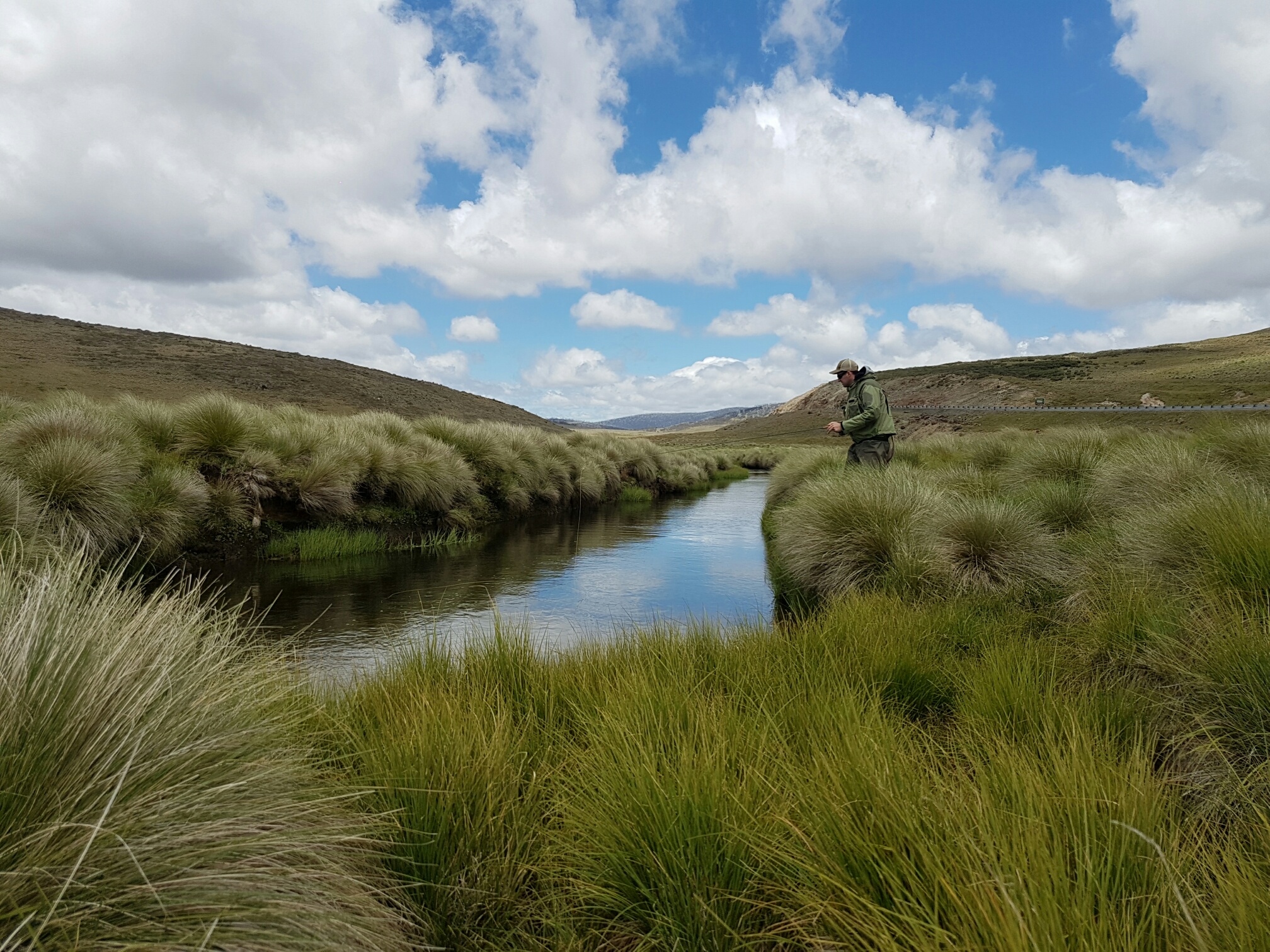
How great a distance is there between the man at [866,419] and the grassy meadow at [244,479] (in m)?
6.44

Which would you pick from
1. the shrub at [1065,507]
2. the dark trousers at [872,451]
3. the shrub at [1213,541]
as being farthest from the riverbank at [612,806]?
the dark trousers at [872,451]

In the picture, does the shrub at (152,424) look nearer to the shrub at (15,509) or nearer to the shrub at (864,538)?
the shrub at (15,509)

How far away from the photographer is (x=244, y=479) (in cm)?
902

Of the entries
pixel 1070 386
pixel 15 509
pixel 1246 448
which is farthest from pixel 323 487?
pixel 1070 386

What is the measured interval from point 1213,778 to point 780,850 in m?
1.72

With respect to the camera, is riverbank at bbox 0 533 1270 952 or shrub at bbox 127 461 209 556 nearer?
riverbank at bbox 0 533 1270 952

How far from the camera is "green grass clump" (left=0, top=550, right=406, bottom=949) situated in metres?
1.39

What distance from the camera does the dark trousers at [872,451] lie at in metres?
9.67

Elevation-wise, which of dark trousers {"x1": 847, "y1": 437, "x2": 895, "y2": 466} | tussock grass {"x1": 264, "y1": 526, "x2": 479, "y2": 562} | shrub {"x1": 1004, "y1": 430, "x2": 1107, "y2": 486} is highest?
dark trousers {"x1": 847, "y1": 437, "x2": 895, "y2": 466}

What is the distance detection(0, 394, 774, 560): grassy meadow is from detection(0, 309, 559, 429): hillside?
47.7ft

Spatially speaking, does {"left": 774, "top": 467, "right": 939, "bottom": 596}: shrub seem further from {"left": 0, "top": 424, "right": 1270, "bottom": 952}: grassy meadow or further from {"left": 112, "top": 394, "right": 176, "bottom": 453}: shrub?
{"left": 112, "top": 394, "right": 176, "bottom": 453}: shrub

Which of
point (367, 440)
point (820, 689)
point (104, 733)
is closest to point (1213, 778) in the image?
point (820, 689)

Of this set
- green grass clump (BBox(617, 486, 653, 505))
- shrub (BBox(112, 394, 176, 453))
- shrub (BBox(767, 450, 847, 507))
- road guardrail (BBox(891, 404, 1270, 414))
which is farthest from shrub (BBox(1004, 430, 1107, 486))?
road guardrail (BBox(891, 404, 1270, 414))

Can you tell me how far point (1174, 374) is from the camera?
65.5m
